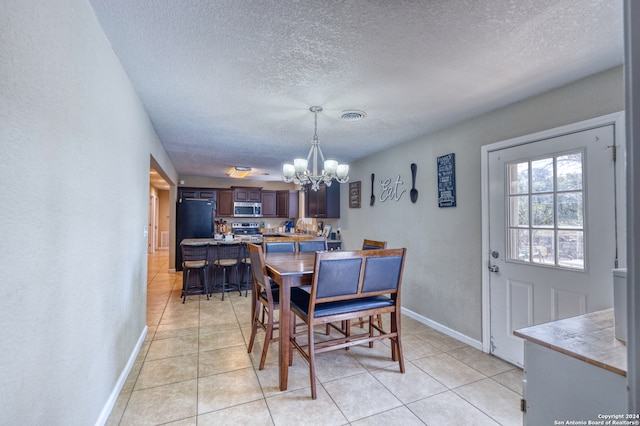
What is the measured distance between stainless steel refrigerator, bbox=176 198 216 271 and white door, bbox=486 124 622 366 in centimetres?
531

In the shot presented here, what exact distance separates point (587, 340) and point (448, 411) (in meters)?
1.18

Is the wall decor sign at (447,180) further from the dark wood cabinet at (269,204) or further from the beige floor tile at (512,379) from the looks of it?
the dark wood cabinet at (269,204)

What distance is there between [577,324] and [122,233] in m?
2.74

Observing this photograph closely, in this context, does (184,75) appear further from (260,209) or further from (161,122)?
(260,209)

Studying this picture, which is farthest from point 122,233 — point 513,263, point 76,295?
point 513,263

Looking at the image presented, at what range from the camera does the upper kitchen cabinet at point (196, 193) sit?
6.87 meters

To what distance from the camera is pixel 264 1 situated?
137 centimetres

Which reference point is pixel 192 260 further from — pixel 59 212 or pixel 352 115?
pixel 59 212

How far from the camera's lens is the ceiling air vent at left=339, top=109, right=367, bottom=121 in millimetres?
2758

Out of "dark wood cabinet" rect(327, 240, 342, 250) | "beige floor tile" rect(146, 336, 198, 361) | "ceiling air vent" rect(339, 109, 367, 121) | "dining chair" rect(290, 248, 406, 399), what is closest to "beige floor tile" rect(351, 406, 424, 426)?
"dining chair" rect(290, 248, 406, 399)

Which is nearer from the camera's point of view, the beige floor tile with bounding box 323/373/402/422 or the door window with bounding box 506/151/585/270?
the beige floor tile with bounding box 323/373/402/422

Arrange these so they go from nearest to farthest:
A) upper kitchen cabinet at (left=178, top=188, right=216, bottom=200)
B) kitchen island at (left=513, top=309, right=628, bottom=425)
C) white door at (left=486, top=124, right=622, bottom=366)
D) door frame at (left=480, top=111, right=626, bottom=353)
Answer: kitchen island at (left=513, top=309, right=628, bottom=425)
door frame at (left=480, top=111, right=626, bottom=353)
white door at (left=486, top=124, right=622, bottom=366)
upper kitchen cabinet at (left=178, top=188, right=216, bottom=200)

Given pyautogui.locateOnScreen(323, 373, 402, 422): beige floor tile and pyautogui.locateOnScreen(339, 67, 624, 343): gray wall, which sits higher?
pyautogui.locateOnScreen(339, 67, 624, 343): gray wall

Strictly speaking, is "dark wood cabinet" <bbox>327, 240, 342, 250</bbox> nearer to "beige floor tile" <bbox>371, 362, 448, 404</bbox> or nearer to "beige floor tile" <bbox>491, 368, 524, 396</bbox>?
"beige floor tile" <bbox>371, 362, 448, 404</bbox>
